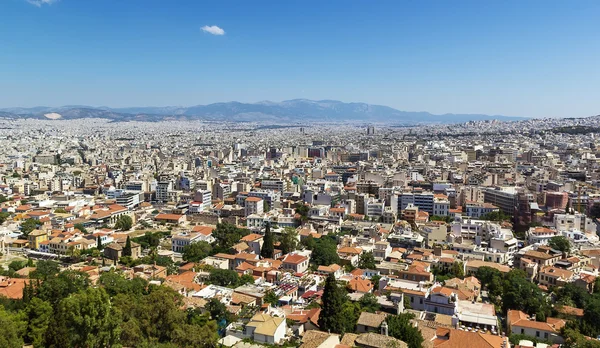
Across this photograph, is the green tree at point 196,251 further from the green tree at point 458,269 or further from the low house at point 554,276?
the low house at point 554,276

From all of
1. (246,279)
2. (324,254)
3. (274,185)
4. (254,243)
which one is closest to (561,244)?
(324,254)

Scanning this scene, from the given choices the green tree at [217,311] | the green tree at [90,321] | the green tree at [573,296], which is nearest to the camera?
the green tree at [90,321]

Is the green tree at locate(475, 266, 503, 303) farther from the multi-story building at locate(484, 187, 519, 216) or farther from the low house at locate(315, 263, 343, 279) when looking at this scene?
the multi-story building at locate(484, 187, 519, 216)

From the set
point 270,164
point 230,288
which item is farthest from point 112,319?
point 270,164

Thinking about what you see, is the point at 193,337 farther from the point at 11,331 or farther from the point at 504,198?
the point at 504,198

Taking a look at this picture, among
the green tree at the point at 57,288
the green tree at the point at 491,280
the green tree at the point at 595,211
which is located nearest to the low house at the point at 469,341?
the green tree at the point at 491,280

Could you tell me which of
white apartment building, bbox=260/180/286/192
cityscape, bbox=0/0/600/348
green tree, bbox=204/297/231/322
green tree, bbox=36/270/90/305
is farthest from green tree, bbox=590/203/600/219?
green tree, bbox=36/270/90/305
